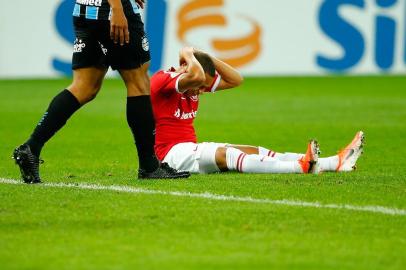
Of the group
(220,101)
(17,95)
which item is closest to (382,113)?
(220,101)

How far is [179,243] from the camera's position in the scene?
6000 millimetres

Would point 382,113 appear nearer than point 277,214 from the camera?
No

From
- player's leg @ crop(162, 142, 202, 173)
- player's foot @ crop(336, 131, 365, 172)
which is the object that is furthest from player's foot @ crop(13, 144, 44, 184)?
player's foot @ crop(336, 131, 365, 172)

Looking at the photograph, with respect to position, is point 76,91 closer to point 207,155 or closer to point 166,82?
point 166,82

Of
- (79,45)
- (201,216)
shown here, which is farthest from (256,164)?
(201,216)

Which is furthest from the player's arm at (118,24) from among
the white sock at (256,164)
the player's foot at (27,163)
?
the white sock at (256,164)

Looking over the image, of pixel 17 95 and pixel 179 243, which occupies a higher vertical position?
pixel 179 243

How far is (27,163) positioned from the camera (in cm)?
812

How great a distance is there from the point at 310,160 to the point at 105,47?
5.57ft

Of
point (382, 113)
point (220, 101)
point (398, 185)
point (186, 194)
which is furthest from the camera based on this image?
point (220, 101)

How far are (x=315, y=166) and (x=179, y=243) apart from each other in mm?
2864

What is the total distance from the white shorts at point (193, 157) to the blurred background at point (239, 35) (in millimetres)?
13578

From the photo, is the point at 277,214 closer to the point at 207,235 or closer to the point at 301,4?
the point at 207,235

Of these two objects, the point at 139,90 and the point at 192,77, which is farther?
the point at 192,77
